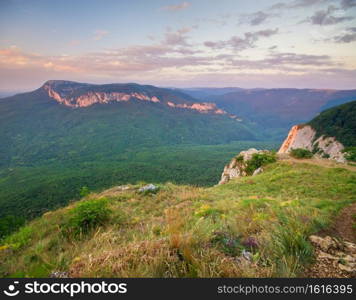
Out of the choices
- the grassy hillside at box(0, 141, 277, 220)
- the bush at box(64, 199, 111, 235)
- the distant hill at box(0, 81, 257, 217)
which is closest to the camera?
the bush at box(64, 199, 111, 235)

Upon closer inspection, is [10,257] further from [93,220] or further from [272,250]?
[272,250]

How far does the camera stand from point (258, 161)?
61.7 ft

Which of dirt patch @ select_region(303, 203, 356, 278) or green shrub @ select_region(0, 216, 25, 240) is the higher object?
dirt patch @ select_region(303, 203, 356, 278)

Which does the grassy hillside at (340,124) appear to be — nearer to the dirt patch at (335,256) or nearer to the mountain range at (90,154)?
the mountain range at (90,154)

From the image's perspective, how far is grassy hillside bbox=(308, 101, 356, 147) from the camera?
105ft

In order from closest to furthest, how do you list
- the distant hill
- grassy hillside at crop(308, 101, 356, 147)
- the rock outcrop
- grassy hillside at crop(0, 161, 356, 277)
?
grassy hillside at crop(0, 161, 356, 277), the rock outcrop, grassy hillside at crop(308, 101, 356, 147), the distant hill

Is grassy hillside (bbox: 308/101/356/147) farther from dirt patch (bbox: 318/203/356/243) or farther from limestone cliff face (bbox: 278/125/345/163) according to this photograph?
dirt patch (bbox: 318/203/356/243)

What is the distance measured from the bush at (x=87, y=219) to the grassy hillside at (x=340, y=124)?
123 feet

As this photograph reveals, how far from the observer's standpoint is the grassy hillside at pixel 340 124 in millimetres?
31959

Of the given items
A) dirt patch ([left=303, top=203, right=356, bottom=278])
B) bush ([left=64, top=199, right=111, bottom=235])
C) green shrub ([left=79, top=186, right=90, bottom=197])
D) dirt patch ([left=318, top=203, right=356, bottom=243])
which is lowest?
green shrub ([left=79, top=186, right=90, bottom=197])

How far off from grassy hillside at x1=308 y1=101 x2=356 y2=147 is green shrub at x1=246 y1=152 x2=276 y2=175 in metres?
20.7

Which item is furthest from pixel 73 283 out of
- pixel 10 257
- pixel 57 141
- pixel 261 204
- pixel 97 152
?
pixel 57 141

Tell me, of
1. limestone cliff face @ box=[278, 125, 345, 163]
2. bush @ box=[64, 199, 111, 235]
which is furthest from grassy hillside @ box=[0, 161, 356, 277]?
limestone cliff face @ box=[278, 125, 345, 163]

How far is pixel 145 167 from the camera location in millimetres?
79688
